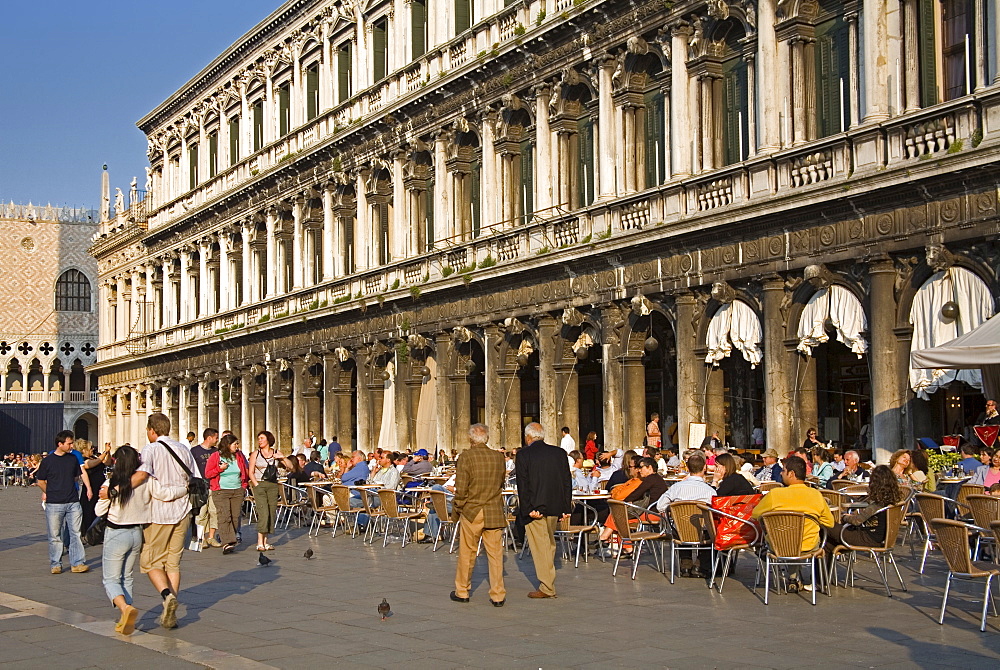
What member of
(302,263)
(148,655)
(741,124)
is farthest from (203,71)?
(148,655)

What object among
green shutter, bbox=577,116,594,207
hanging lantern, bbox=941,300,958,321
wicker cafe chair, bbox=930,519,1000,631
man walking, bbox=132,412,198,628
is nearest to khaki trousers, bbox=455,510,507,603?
man walking, bbox=132,412,198,628

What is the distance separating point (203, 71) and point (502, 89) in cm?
2313

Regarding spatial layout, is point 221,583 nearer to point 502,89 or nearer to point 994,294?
point 994,294

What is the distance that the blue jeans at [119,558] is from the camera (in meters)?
11.3

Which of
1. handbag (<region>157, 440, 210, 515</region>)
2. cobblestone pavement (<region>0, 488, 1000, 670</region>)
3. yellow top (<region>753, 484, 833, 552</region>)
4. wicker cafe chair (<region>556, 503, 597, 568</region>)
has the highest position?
handbag (<region>157, 440, 210, 515</region>)

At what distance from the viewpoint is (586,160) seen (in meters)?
28.8

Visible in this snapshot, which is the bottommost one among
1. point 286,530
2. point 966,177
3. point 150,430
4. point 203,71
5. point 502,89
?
point 286,530

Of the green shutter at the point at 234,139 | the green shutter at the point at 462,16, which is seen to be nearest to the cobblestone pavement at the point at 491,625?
the green shutter at the point at 462,16

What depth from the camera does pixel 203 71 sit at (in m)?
50.6

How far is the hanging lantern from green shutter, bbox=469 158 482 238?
15139 mm

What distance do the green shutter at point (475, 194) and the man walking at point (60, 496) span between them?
17.2 metres

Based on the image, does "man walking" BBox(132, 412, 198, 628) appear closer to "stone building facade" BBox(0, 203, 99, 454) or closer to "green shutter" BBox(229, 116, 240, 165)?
"green shutter" BBox(229, 116, 240, 165)

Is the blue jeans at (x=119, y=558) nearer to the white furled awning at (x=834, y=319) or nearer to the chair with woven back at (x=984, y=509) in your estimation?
the chair with woven back at (x=984, y=509)

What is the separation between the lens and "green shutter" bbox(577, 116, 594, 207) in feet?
93.7
